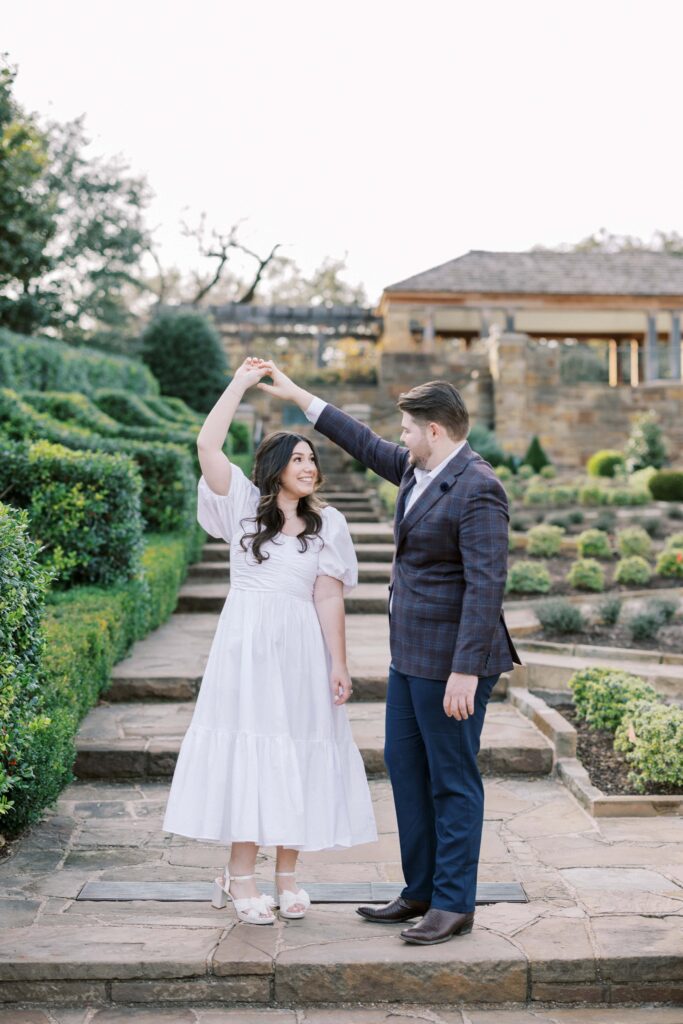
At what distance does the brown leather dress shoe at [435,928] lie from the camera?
10.6 feet

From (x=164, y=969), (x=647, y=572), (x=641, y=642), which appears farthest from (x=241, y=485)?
(x=647, y=572)

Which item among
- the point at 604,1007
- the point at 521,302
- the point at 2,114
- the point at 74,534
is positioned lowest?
the point at 604,1007

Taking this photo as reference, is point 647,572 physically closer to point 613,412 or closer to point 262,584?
point 262,584

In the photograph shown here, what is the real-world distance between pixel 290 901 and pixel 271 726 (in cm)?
63

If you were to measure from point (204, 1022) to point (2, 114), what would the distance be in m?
15.8

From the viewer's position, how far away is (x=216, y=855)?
13.7ft

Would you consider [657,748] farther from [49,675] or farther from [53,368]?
[53,368]

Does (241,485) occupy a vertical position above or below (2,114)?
below

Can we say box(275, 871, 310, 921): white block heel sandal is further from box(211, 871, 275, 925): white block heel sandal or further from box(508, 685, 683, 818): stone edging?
box(508, 685, 683, 818): stone edging

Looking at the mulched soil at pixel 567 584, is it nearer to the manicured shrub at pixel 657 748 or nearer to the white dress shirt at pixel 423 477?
the manicured shrub at pixel 657 748

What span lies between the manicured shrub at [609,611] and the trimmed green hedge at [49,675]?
3624 mm

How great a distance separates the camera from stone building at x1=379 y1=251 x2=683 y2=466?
73.8 ft

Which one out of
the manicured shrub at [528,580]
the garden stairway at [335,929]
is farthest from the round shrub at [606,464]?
the garden stairway at [335,929]

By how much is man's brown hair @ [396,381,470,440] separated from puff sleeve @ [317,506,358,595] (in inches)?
17.7
